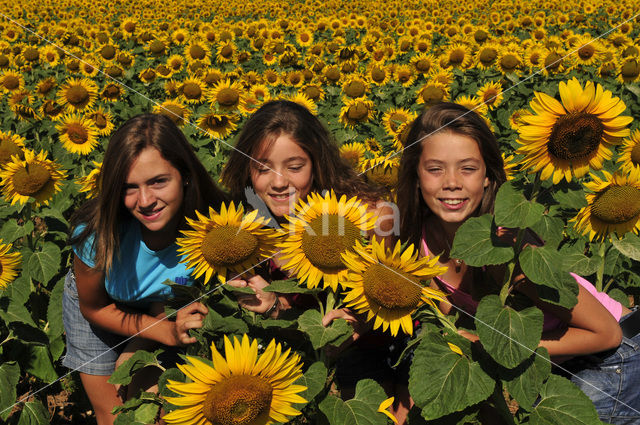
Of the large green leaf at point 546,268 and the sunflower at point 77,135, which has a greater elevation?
the sunflower at point 77,135

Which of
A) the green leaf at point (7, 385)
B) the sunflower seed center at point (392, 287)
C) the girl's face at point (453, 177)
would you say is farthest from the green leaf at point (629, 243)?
the green leaf at point (7, 385)

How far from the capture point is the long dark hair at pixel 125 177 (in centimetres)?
246

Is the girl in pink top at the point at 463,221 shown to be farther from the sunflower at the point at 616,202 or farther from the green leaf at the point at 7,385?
the green leaf at the point at 7,385

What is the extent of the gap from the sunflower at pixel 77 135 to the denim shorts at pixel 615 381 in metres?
4.59

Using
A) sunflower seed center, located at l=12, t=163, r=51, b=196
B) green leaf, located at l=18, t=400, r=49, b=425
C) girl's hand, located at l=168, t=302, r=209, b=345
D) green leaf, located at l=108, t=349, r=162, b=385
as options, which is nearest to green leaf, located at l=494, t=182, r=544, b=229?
girl's hand, located at l=168, t=302, r=209, b=345

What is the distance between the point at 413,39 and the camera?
33.9 feet

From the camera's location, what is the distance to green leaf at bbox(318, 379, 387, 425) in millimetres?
1806

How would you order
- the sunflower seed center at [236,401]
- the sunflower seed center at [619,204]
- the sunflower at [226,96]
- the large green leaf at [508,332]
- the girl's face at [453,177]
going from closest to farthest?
the sunflower seed center at [236,401] < the large green leaf at [508,332] < the sunflower seed center at [619,204] < the girl's face at [453,177] < the sunflower at [226,96]

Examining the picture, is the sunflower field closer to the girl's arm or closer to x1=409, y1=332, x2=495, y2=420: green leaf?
x1=409, y1=332, x2=495, y2=420: green leaf

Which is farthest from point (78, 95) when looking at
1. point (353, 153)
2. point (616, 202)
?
point (616, 202)

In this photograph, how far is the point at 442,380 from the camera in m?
1.71

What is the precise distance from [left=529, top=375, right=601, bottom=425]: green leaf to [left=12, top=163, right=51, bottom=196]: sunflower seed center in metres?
3.03

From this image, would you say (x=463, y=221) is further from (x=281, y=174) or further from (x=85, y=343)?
(x=85, y=343)

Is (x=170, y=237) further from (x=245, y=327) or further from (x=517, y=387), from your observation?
(x=517, y=387)
